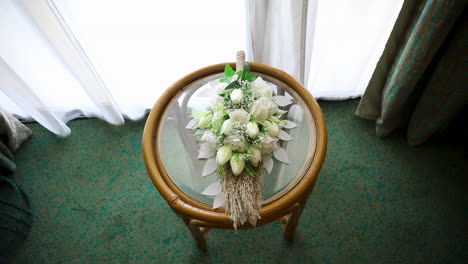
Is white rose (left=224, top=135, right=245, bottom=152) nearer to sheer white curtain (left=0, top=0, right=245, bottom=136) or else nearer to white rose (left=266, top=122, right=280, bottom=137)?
white rose (left=266, top=122, right=280, bottom=137)

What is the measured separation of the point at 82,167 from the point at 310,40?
55.2 inches

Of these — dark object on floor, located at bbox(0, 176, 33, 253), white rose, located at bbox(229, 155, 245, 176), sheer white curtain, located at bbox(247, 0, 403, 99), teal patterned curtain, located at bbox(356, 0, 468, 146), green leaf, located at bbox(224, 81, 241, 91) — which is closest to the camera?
white rose, located at bbox(229, 155, 245, 176)

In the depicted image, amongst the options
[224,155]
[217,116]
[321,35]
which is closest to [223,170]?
[224,155]

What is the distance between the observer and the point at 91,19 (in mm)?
1078

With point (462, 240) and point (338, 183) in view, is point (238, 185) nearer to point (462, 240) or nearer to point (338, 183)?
point (338, 183)

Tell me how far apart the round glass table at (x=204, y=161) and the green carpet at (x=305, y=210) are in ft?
0.58

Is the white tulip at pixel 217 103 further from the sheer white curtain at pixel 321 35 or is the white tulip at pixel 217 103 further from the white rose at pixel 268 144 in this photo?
the sheer white curtain at pixel 321 35

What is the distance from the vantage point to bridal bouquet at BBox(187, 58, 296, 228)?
68 cm

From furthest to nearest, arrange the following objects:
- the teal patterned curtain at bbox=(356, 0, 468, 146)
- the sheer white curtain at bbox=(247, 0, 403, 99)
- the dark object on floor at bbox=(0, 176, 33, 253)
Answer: the dark object on floor at bbox=(0, 176, 33, 253)
the sheer white curtain at bbox=(247, 0, 403, 99)
the teal patterned curtain at bbox=(356, 0, 468, 146)

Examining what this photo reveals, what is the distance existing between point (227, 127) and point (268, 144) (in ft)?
0.42

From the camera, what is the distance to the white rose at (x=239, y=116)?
2.29 feet

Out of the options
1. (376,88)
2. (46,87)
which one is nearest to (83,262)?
(46,87)

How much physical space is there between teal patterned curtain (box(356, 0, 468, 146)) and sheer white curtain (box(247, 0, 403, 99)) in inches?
5.1

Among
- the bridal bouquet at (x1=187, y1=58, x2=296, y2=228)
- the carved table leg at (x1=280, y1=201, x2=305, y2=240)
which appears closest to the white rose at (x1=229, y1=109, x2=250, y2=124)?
the bridal bouquet at (x1=187, y1=58, x2=296, y2=228)
